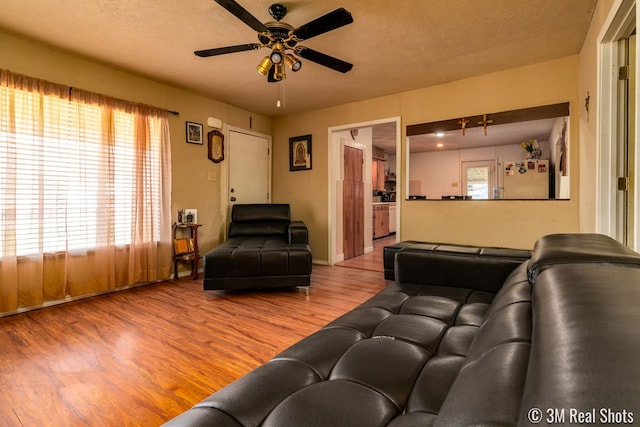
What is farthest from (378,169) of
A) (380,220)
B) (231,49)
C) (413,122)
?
(231,49)

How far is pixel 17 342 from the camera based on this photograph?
2.09 m

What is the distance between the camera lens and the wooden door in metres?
5.03

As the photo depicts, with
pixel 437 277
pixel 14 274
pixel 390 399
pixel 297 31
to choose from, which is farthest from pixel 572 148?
pixel 14 274

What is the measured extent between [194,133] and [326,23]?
268 centimetres

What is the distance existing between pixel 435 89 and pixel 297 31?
234 centimetres

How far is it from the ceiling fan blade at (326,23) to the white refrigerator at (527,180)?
3.19 metres

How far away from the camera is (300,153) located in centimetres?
495

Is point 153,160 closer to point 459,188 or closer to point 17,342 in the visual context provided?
point 17,342

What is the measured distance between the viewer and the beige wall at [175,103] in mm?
2721

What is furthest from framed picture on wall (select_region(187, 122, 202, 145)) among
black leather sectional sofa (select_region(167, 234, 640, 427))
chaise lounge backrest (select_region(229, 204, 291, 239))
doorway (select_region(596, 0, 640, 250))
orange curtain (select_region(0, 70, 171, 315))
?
doorway (select_region(596, 0, 640, 250))

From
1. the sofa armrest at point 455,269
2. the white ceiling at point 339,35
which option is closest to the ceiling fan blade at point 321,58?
the white ceiling at point 339,35

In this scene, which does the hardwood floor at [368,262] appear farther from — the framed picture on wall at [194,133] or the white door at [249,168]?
the framed picture on wall at [194,133]

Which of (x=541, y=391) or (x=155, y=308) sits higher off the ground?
(x=541, y=391)

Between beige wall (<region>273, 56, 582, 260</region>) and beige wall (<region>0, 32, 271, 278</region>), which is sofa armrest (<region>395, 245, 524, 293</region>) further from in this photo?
beige wall (<region>0, 32, 271, 278</region>)
